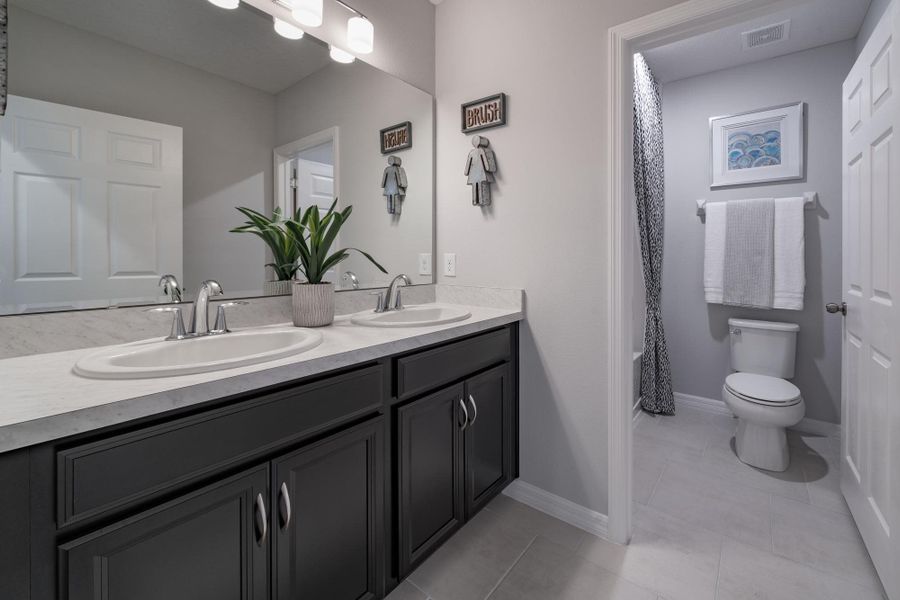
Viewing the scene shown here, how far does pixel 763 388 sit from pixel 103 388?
273 cm

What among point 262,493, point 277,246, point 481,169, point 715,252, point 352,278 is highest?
point 481,169

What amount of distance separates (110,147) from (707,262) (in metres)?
3.16

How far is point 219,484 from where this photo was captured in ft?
2.71

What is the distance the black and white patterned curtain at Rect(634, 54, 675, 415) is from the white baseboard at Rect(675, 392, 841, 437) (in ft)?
0.62

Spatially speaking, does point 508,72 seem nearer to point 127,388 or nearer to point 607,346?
point 607,346

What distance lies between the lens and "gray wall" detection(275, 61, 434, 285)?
1.58 m

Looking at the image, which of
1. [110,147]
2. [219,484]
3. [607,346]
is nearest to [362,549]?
[219,484]

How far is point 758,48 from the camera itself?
8.16 feet

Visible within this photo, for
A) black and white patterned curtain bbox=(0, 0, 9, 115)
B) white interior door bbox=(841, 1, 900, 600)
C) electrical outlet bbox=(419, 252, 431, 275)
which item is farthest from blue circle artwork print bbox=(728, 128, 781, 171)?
black and white patterned curtain bbox=(0, 0, 9, 115)

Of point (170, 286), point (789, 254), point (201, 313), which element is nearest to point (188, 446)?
point (201, 313)

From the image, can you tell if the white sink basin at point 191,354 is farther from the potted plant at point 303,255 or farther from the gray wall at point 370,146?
the gray wall at point 370,146

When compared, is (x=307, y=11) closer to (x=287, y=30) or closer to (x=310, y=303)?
(x=287, y=30)

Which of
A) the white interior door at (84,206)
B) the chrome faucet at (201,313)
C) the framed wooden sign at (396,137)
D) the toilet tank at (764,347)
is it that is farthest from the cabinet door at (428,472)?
the toilet tank at (764,347)

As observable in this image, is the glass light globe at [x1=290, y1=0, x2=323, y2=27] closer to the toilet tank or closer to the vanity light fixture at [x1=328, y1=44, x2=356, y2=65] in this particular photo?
the vanity light fixture at [x1=328, y1=44, x2=356, y2=65]
